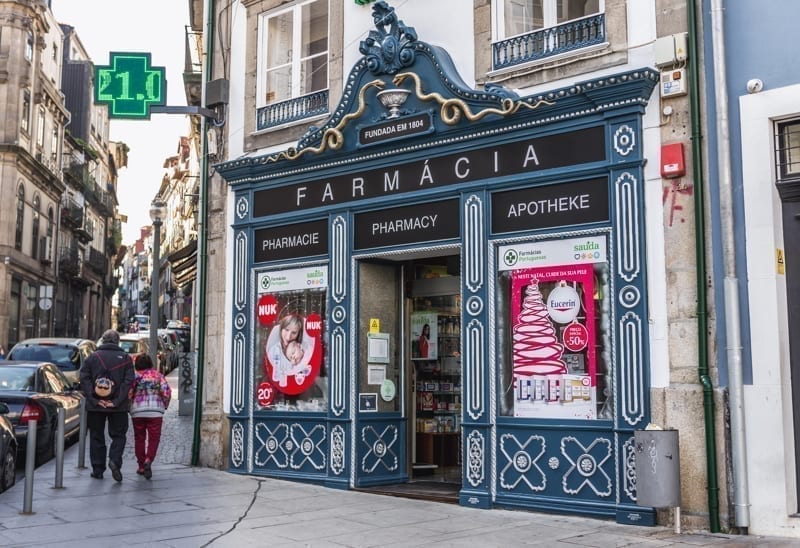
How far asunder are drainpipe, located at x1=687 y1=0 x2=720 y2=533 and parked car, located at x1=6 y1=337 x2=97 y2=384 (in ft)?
46.4

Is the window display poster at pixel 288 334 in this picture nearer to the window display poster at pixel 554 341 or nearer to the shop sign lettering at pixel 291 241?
the shop sign lettering at pixel 291 241

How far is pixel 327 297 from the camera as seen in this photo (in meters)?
12.0

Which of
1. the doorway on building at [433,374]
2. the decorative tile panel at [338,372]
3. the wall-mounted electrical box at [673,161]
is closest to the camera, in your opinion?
the wall-mounted electrical box at [673,161]

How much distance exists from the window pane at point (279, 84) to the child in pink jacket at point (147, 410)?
4293 millimetres

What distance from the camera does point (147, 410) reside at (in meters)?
12.1

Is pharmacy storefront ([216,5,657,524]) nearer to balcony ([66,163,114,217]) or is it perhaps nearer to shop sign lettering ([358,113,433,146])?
shop sign lettering ([358,113,433,146])

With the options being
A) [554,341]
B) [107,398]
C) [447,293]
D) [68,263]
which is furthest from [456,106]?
[68,263]

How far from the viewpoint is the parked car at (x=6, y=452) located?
34.6 feet

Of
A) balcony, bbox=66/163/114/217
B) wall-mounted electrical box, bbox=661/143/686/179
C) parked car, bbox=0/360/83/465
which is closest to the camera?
wall-mounted electrical box, bbox=661/143/686/179

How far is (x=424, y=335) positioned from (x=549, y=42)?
414 centimetres

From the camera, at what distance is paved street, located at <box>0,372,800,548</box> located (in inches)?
316

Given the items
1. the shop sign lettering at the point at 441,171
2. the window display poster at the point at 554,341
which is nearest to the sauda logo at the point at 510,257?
the window display poster at the point at 554,341

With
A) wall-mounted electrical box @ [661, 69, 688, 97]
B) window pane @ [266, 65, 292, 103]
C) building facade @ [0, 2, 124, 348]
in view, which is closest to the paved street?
wall-mounted electrical box @ [661, 69, 688, 97]

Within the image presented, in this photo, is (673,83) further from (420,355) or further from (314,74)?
(314,74)
